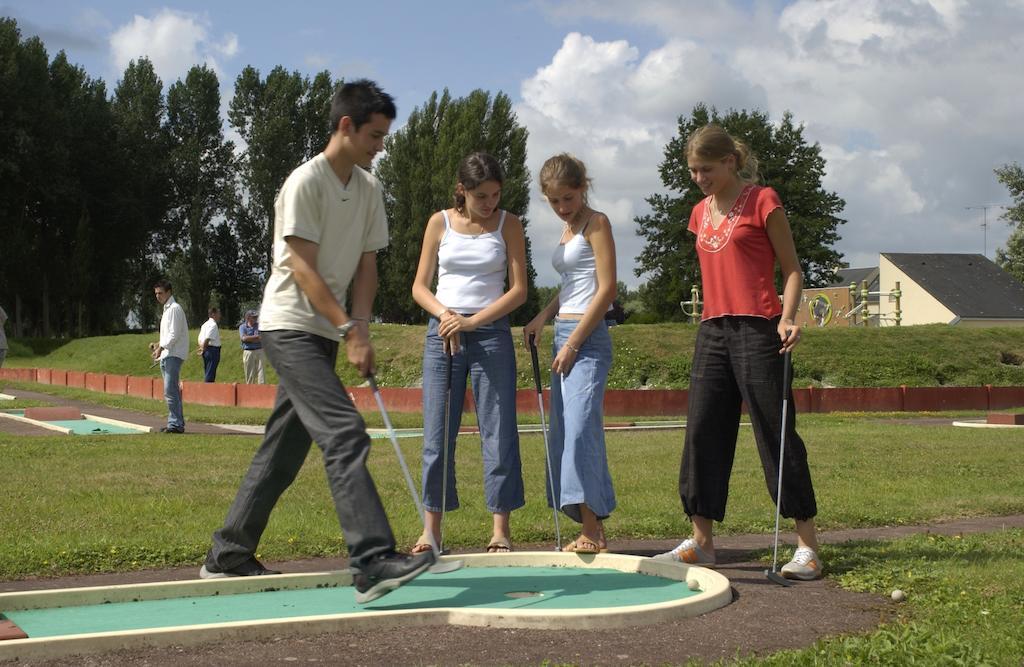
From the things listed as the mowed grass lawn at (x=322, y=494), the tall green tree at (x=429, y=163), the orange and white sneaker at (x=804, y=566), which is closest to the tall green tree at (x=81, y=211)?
the tall green tree at (x=429, y=163)

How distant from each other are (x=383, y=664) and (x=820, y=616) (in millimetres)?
1952

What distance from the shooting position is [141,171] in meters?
68.0

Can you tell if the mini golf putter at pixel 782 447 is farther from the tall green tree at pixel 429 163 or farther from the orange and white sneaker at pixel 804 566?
the tall green tree at pixel 429 163

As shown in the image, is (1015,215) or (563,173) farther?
(1015,215)

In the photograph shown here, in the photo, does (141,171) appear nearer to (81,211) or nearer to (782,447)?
(81,211)

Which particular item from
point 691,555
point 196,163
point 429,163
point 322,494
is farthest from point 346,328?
point 196,163

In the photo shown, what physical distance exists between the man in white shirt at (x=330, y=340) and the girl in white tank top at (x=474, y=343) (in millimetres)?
978

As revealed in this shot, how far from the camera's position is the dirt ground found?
4195mm

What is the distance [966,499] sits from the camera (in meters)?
9.20

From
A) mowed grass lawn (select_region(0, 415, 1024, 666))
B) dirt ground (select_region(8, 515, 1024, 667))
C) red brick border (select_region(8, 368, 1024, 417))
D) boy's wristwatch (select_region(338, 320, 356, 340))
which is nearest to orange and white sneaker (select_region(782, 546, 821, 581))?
mowed grass lawn (select_region(0, 415, 1024, 666))

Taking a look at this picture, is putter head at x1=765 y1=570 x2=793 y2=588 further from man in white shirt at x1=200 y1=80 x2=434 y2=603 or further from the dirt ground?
man in white shirt at x1=200 y1=80 x2=434 y2=603

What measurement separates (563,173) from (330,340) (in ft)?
6.07

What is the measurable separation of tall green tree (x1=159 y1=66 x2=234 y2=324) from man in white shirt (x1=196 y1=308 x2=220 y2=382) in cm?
5183

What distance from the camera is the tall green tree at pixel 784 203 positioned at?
66625mm
